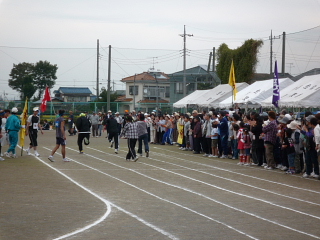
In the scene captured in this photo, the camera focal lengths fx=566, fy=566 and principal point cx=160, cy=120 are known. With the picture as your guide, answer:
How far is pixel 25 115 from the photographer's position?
965 inches

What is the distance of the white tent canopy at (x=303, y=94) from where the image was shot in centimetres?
2459

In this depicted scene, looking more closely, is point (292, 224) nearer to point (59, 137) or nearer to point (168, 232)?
point (168, 232)

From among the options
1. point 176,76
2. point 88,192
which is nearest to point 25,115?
point 88,192

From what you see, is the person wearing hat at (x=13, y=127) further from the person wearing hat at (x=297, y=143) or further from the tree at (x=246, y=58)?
the tree at (x=246, y=58)

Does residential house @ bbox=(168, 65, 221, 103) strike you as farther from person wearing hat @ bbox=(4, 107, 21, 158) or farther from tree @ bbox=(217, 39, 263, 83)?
person wearing hat @ bbox=(4, 107, 21, 158)

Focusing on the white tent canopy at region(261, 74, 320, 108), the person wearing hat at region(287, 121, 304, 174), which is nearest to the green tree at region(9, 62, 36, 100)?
the white tent canopy at region(261, 74, 320, 108)

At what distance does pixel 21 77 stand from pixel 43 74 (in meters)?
3.25

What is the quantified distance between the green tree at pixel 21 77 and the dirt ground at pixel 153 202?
209 feet

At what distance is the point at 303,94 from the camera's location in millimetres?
25344

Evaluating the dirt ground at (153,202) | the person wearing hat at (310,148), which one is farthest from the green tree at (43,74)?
the person wearing hat at (310,148)

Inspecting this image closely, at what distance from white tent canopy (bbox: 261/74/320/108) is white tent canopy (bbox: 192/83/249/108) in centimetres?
998

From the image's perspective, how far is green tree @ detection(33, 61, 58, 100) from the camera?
83.9 meters

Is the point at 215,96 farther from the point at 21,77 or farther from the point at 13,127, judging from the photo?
the point at 21,77

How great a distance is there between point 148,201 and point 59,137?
9201 millimetres
